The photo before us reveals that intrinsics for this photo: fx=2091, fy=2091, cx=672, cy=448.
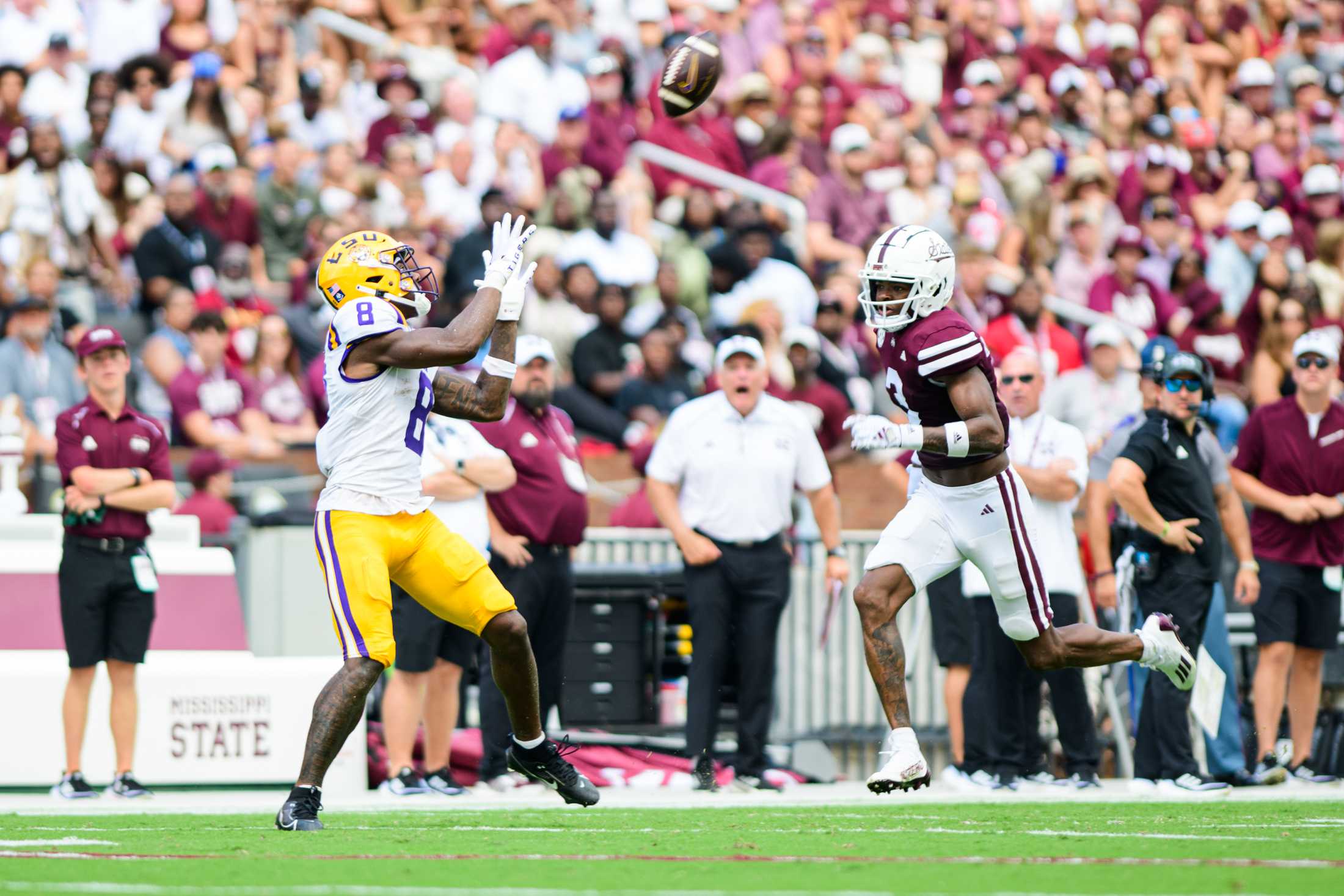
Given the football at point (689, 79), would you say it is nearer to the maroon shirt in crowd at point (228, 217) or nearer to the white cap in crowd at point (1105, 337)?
the white cap in crowd at point (1105, 337)

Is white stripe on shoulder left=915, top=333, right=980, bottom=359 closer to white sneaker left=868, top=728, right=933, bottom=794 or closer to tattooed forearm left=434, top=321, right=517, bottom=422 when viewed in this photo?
white sneaker left=868, top=728, right=933, bottom=794

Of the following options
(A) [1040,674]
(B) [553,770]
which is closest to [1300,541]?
(A) [1040,674]

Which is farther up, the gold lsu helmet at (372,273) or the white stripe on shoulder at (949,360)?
the gold lsu helmet at (372,273)

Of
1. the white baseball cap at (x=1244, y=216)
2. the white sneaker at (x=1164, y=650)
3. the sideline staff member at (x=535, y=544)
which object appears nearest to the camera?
the white sneaker at (x=1164, y=650)

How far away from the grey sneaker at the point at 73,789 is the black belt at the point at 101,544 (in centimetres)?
101

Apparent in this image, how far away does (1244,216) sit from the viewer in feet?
55.2

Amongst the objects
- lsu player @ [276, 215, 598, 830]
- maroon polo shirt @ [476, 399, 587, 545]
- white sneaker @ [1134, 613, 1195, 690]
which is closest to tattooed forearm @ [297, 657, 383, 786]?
lsu player @ [276, 215, 598, 830]

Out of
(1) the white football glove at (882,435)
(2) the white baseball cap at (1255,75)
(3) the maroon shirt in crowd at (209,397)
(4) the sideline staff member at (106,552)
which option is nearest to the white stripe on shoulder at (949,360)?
(1) the white football glove at (882,435)

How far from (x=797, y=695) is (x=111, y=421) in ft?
13.5

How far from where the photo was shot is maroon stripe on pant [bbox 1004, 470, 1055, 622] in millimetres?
7688

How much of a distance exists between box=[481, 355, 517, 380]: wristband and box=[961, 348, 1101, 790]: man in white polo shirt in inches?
136

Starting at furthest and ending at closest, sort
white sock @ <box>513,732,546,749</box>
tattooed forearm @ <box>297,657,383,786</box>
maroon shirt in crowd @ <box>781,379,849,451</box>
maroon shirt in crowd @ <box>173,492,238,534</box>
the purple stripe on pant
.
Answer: maroon shirt in crowd @ <box>781,379,849,451</box>, maroon shirt in crowd @ <box>173,492,238,534</box>, white sock @ <box>513,732,546,749</box>, the purple stripe on pant, tattooed forearm @ <box>297,657,383,786</box>

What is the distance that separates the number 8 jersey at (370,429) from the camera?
287 inches

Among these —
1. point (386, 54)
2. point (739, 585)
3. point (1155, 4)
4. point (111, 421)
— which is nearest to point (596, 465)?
point (739, 585)
